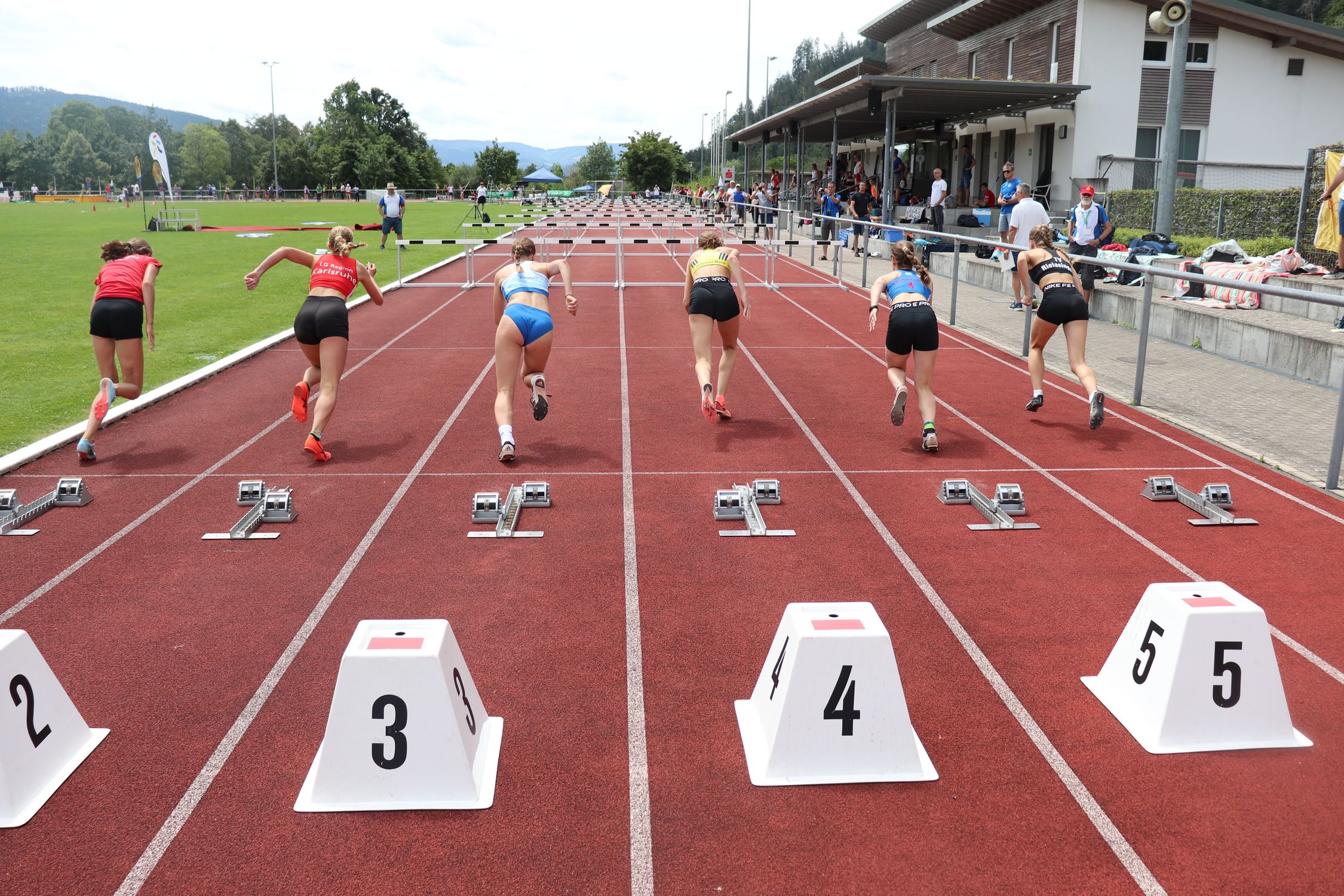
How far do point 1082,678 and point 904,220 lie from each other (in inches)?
1093

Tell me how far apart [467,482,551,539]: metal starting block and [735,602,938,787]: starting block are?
128 inches

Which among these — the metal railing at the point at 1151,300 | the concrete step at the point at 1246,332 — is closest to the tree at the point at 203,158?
the concrete step at the point at 1246,332

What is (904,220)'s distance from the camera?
31297mm

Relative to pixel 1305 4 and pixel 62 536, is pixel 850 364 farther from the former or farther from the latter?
pixel 1305 4

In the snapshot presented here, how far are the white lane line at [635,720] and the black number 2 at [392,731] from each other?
945 millimetres

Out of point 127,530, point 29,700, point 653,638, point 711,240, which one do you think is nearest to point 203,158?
point 711,240

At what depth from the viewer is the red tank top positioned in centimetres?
916

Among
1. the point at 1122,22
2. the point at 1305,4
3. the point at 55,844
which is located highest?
the point at 1305,4

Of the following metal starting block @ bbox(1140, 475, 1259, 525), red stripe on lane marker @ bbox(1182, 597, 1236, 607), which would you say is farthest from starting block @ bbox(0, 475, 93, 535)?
metal starting block @ bbox(1140, 475, 1259, 525)

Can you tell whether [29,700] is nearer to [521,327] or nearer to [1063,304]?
[521,327]

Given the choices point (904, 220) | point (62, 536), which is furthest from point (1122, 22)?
point (62, 536)

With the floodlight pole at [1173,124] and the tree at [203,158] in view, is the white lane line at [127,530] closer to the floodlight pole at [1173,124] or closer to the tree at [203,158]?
the floodlight pole at [1173,124]

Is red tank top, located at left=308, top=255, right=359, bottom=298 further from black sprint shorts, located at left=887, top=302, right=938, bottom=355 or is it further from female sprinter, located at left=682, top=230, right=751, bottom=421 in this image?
black sprint shorts, located at left=887, top=302, right=938, bottom=355

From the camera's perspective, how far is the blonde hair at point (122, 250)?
30.7 feet
